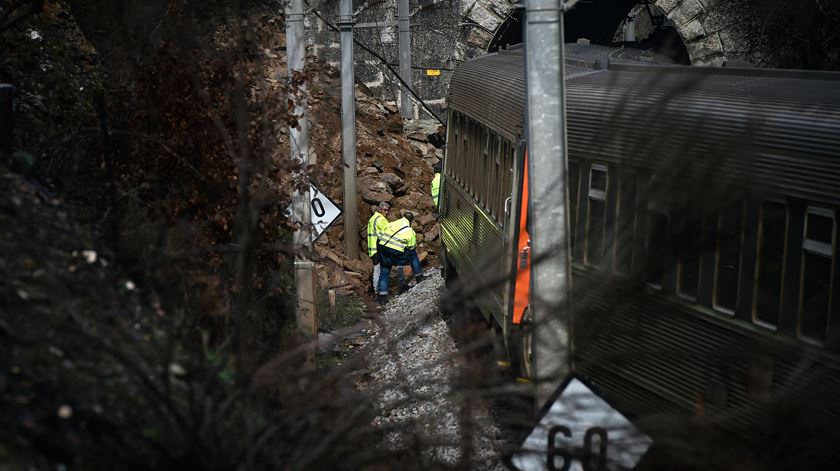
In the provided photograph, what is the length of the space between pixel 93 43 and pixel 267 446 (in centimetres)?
1127

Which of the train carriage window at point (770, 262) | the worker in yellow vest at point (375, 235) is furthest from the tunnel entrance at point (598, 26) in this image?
the train carriage window at point (770, 262)

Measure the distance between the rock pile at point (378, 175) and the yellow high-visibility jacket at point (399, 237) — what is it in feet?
2.65

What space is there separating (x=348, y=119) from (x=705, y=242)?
13.9 m

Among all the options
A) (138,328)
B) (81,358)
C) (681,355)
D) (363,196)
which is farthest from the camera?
(363,196)

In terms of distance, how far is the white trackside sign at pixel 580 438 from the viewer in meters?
4.45

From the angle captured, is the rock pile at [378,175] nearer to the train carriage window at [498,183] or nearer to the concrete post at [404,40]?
the concrete post at [404,40]

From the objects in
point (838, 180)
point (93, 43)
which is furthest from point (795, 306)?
point (93, 43)

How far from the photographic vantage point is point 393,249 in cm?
1744

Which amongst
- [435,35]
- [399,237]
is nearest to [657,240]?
[399,237]

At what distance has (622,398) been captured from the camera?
8.62 meters

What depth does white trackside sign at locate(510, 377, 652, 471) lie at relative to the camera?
4445mm

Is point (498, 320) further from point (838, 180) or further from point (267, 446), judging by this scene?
point (267, 446)

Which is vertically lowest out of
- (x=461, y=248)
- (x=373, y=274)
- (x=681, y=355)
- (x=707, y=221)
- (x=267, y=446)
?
(x=373, y=274)

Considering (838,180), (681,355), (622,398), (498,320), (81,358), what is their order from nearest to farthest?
(81,358), (838,180), (681,355), (622,398), (498,320)
